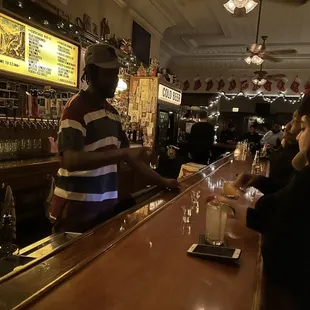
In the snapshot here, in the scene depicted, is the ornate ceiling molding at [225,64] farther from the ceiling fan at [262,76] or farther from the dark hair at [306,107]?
the dark hair at [306,107]

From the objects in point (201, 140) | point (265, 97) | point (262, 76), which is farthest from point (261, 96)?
point (201, 140)

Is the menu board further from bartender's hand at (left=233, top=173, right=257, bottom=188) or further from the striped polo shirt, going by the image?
bartender's hand at (left=233, top=173, right=257, bottom=188)

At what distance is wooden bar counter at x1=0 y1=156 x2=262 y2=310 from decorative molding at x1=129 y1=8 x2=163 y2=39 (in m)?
5.38

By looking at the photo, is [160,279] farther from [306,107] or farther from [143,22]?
[143,22]

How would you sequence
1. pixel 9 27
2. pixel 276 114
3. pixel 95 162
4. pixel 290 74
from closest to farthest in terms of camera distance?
pixel 95 162, pixel 9 27, pixel 290 74, pixel 276 114

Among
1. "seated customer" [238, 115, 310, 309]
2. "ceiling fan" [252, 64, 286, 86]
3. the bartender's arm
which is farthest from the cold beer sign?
"seated customer" [238, 115, 310, 309]

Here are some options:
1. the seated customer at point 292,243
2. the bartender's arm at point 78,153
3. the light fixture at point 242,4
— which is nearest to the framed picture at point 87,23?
the light fixture at point 242,4

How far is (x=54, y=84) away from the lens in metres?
3.93

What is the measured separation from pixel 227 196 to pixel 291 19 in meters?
5.73

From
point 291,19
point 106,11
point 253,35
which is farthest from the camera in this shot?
point 253,35

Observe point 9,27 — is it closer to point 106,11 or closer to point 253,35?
point 106,11

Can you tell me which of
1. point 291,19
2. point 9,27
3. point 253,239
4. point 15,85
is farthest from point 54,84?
point 291,19

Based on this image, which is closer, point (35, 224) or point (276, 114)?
point (35, 224)

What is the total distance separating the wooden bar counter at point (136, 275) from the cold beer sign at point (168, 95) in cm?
513
